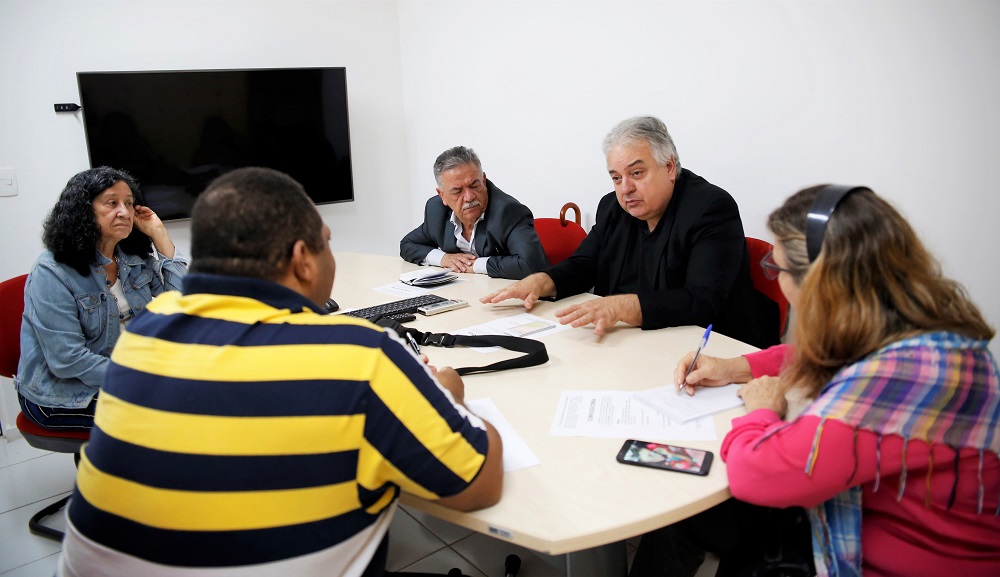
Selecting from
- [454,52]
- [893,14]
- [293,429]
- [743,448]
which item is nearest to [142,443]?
[293,429]

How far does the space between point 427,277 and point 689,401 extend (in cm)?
151

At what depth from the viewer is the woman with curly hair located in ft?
6.86

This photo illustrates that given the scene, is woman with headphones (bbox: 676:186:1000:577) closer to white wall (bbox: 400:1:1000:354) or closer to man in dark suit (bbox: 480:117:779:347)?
white wall (bbox: 400:1:1000:354)

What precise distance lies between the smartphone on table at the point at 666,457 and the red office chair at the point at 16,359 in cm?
178

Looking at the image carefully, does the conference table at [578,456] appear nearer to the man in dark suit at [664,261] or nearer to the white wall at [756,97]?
the man in dark suit at [664,261]

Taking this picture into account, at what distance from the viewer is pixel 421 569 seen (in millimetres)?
2264

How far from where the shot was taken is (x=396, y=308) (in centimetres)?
228

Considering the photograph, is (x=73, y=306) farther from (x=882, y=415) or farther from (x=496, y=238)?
(x=882, y=415)

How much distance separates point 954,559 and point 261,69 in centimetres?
402

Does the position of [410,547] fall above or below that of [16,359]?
below

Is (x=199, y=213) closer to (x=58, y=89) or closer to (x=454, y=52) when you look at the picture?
(x=58, y=89)

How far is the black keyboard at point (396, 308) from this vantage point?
2.21m

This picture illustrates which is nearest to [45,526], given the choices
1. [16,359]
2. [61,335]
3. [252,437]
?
[16,359]

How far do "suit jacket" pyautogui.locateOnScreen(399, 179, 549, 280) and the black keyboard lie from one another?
490 millimetres
